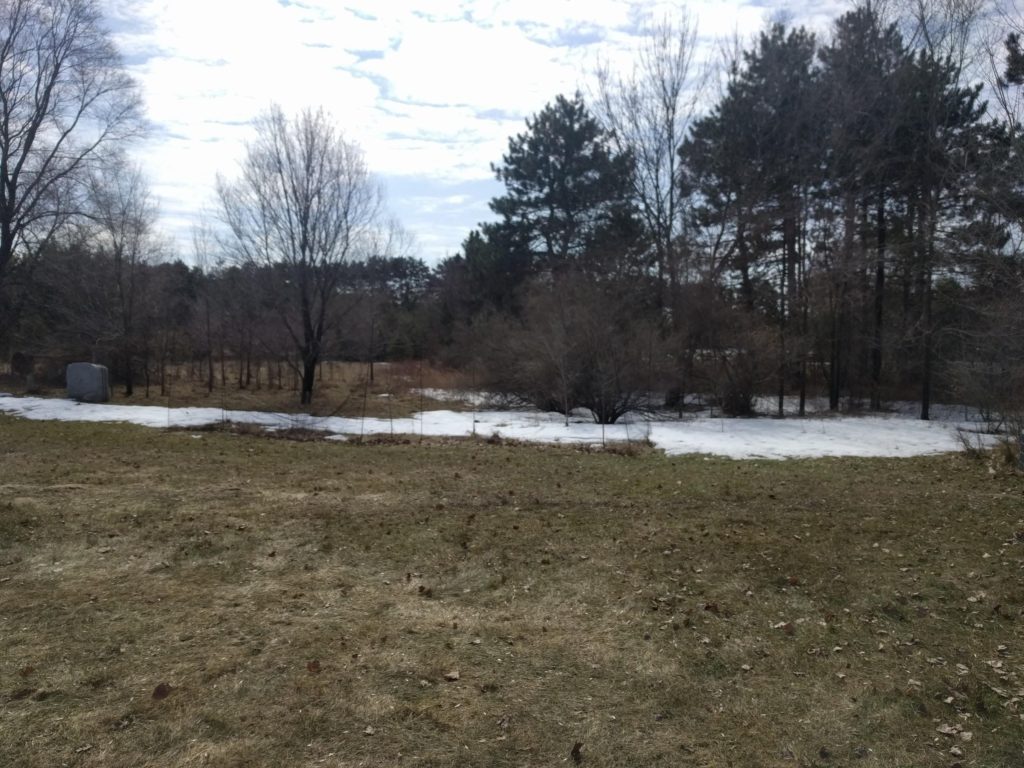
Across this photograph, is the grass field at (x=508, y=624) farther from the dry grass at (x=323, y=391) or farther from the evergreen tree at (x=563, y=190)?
the evergreen tree at (x=563, y=190)

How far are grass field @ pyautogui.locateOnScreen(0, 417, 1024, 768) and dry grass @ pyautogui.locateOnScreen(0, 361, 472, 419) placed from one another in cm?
1042

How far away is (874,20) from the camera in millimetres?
19828

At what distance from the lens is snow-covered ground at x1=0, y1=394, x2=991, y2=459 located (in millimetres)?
12102

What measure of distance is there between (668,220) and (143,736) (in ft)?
70.5

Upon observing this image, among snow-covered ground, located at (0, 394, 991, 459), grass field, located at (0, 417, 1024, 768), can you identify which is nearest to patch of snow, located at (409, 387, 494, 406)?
snow-covered ground, located at (0, 394, 991, 459)

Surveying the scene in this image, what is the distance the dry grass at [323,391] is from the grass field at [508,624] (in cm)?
1042

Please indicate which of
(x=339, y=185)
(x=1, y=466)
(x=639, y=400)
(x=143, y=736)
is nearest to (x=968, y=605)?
(x=143, y=736)

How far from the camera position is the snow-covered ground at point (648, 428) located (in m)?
12.1

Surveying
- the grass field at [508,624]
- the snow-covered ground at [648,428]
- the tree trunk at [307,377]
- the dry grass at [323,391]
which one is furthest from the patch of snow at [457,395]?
the grass field at [508,624]

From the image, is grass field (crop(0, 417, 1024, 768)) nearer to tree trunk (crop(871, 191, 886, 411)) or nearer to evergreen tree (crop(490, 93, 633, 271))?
tree trunk (crop(871, 191, 886, 411))

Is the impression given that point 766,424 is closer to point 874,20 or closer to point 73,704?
point 874,20

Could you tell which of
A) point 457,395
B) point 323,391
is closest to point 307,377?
point 323,391

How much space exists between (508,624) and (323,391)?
65.0ft

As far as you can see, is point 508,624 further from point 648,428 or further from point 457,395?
point 457,395
